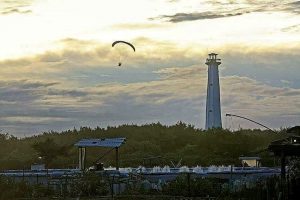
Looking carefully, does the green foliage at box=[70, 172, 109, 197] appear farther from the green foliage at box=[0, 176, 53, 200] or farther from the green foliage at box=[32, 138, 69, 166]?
the green foliage at box=[32, 138, 69, 166]

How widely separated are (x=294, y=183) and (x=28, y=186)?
1303cm

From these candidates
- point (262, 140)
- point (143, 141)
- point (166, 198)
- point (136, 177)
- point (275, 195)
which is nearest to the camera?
point (275, 195)

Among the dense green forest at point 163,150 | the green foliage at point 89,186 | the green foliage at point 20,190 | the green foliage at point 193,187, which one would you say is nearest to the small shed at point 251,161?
the dense green forest at point 163,150

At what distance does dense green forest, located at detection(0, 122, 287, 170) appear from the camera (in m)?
50.9

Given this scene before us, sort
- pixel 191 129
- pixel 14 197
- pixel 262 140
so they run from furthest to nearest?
pixel 191 129
pixel 262 140
pixel 14 197

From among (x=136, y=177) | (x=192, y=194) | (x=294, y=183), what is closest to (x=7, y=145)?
(x=136, y=177)

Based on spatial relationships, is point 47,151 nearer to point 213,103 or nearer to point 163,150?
point 163,150

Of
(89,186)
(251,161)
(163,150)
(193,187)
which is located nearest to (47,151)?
(163,150)

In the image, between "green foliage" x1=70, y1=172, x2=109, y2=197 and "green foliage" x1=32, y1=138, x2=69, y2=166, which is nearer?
"green foliage" x1=70, y1=172, x2=109, y2=197

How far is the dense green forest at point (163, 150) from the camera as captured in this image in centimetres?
5088

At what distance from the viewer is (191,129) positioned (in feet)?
235

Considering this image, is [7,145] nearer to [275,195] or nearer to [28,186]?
[28,186]

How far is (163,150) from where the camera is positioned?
6138cm

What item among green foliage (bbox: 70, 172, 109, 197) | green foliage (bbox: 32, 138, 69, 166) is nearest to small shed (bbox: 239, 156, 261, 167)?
green foliage (bbox: 70, 172, 109, 197)
